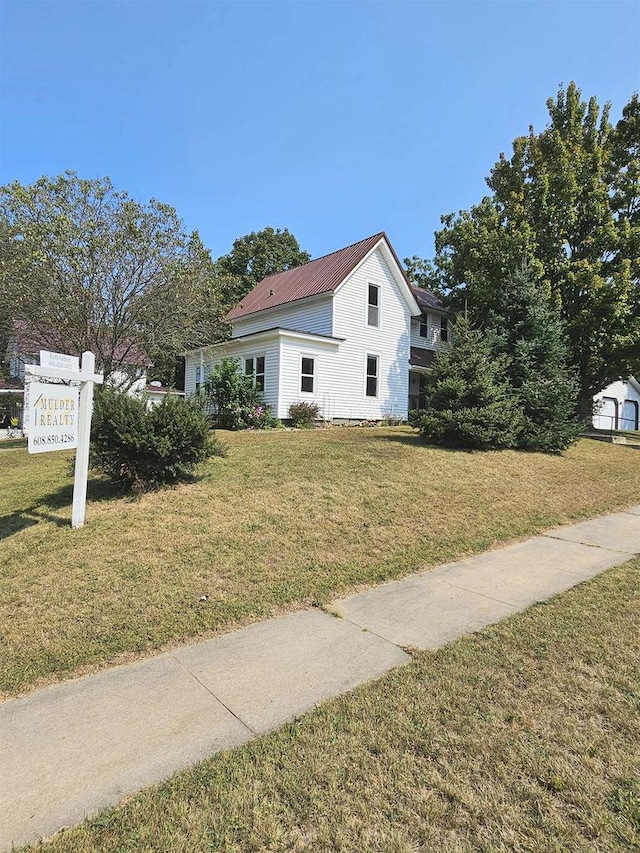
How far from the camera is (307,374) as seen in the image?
19.1 metres

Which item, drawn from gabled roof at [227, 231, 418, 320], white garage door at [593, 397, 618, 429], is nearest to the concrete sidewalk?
gabled roof at [227, 231, 418, 320]

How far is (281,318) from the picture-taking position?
72.5ft

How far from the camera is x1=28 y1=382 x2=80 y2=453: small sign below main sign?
16.8 ft

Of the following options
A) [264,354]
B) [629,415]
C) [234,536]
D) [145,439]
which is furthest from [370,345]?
[629,415]

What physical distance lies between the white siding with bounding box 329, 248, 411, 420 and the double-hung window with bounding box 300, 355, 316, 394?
2.96 feet

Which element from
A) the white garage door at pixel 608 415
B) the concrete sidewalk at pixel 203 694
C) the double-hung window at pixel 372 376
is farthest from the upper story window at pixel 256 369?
the white garage door at pixel 608 415

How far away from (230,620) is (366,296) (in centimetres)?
1856

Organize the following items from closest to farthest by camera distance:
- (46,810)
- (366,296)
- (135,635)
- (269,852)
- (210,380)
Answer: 1. (269,852)
2. (46,810)
3. (135,635)
4. (210,380)
5. (366,296)

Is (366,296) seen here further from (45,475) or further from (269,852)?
(269,852)

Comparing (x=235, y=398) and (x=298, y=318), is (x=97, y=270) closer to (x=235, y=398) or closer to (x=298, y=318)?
(x=235, y=398)

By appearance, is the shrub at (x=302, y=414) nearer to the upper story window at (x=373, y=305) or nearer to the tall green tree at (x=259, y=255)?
the upper story window at (x=373, y=305)

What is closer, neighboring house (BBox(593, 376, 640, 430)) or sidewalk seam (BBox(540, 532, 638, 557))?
sidewalk seam (BBox(540, 532, 638, 557))

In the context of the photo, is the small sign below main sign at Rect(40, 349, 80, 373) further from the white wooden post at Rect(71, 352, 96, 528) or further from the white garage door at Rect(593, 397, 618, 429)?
the white garage door at Rect(593, 397, 618, 429)

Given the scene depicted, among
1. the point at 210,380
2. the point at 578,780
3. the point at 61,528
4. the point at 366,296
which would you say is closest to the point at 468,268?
the point at 366,296
